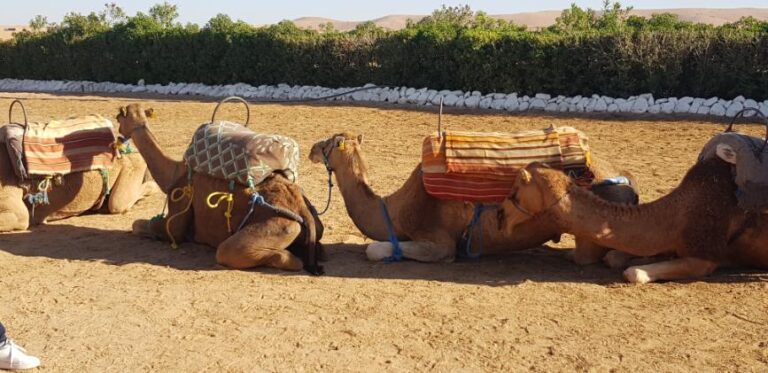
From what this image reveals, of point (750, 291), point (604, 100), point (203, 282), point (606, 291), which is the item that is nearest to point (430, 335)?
point (606, 291)

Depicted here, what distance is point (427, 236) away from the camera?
25.6 feet

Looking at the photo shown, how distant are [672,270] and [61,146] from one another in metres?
6.05

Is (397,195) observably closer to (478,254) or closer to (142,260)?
(478,254)

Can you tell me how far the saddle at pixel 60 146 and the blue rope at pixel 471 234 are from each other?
4.04 meters

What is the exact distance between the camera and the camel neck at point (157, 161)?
8680 millimetres

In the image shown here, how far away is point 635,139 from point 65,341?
40.6 feet

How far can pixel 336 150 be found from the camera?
805 cm

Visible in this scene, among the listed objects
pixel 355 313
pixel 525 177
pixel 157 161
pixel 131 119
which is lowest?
pixel 355 313

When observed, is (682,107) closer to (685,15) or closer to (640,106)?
(640,106)

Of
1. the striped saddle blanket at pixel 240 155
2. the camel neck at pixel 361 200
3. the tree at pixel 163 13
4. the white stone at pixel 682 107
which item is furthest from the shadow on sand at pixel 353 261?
the tree at pixel 163 13

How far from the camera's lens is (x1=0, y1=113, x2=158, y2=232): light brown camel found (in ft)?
29.5

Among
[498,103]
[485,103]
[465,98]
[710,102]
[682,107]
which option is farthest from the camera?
[465,98]

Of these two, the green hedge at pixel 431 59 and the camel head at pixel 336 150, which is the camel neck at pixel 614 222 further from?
the green hedge at pixel 431 59

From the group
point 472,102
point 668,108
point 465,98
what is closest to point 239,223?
point 668,108
